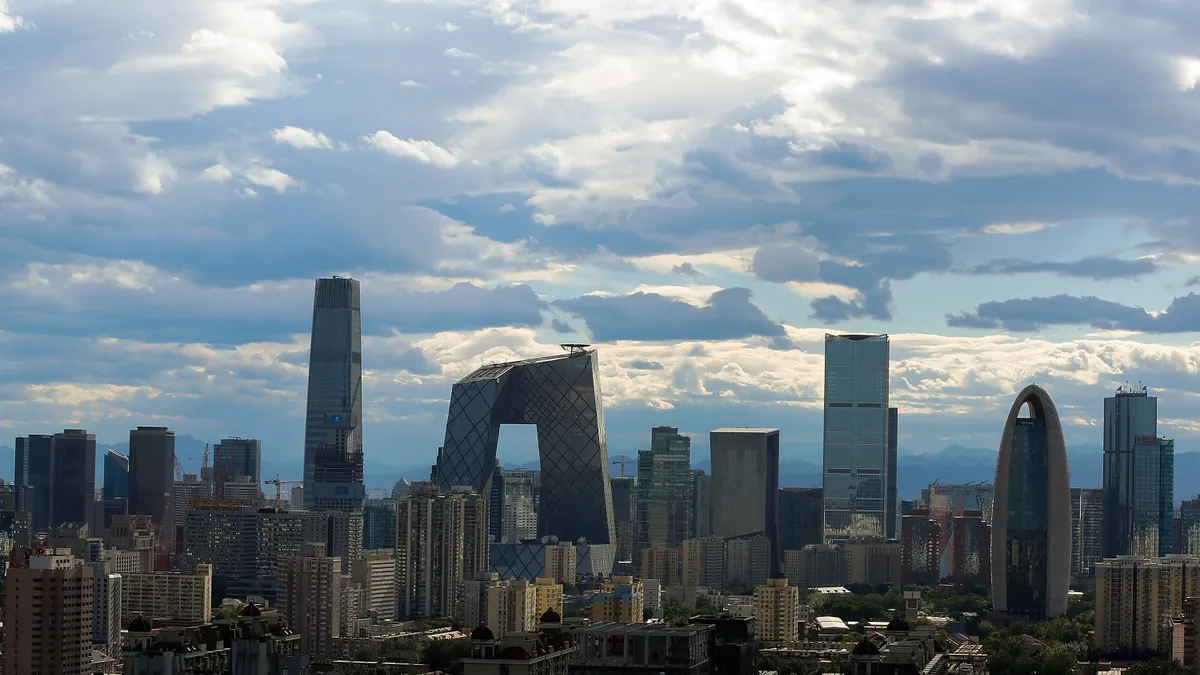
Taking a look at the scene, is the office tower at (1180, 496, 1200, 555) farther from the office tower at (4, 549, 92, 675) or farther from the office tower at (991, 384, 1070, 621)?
the office tower at (4, 549, 92, 675)

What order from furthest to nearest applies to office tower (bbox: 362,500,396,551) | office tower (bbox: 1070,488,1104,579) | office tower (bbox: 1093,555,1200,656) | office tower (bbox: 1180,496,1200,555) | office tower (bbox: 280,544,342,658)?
office tower (bbox: 362,500,396,551)
office tower (bbox: 1180,496,1200,555)
office tower (bbox: 1070,488,1104,579)
office tower (bbox: 280,544,342,658)
office tower (bbox: 1093,555,1200,656)

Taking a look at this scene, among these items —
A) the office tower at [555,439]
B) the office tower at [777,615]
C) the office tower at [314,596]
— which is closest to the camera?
the office tower at [777,615]

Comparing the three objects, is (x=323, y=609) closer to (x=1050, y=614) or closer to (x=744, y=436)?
(x=1050, y=614)

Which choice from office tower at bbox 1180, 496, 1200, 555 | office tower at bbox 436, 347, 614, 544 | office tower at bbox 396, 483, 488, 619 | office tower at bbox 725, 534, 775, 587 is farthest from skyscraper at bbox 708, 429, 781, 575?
office tower at bbox 396, 483, 488, 619

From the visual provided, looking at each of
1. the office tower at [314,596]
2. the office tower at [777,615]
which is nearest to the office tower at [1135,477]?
the office tower at [777,615]

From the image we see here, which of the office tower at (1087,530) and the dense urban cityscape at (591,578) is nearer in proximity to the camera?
the dense urban cityscape at (591,578)

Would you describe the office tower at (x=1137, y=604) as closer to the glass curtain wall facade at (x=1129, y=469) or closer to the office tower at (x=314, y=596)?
the office tower at (x=314, y=596)
